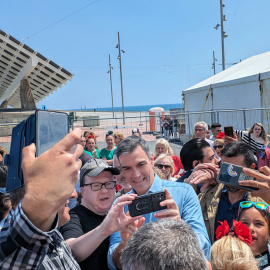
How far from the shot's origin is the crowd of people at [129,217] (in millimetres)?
862

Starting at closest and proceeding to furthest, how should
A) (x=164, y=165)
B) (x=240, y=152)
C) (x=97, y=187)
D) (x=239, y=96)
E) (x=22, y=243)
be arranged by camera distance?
(x=22, y=243), (x=97, y=187), (x=240, y=152), (x=164, y=165), (x=239, y=96)

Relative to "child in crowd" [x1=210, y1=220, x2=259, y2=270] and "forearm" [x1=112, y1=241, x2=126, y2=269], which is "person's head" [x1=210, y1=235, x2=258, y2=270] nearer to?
"child in crowd" [x1=210, y1=220, x2=259, y2=270]

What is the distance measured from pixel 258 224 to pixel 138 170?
3.36 ft

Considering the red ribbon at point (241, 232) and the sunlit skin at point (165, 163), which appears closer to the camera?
the red ribbon at point (241, 232)

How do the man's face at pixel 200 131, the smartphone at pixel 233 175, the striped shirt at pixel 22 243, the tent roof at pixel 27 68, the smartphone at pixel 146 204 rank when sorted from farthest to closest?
1. the tent roof at pixel 27 68
2. the man's face at pixel 200 131
3. the smartphone at pixel 233 175
4. the smartphone at pixel 146 204
5. the striped shirt at pixel 22 243

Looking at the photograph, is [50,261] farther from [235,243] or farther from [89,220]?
[235,243]

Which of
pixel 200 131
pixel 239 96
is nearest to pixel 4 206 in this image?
pixel 200 131

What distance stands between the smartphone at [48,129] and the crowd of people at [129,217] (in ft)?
0.70

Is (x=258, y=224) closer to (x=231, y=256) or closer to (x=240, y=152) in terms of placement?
(x=231, y=256)

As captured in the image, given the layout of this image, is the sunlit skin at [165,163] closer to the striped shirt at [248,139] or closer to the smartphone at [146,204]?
the smartphone at [146,204]

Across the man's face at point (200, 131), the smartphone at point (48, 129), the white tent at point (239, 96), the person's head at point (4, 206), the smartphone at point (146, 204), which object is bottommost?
the person's head at point (4, 206)

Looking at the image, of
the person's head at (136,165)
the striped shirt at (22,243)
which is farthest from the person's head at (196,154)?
the striped shirt at (22,243)

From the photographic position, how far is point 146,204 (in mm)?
1673

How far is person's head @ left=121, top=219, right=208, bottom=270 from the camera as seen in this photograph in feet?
3.29
